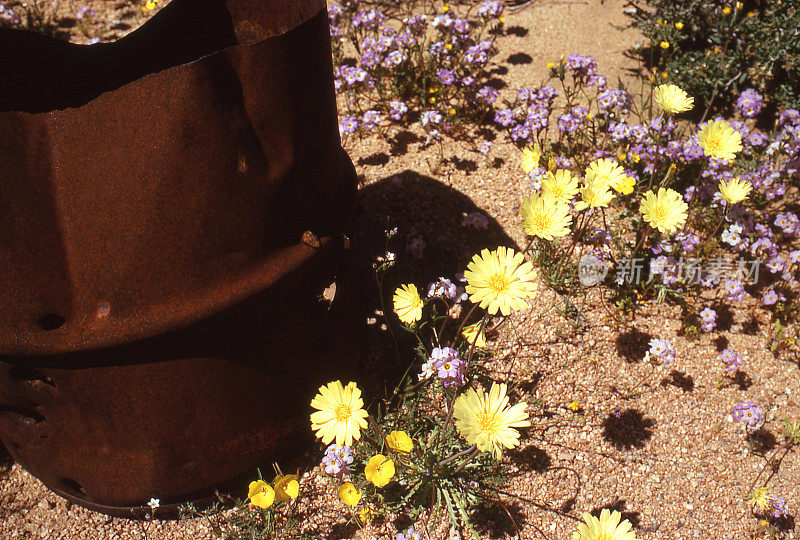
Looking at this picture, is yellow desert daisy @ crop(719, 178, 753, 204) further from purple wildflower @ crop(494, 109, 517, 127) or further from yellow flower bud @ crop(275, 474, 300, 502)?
yellow flower bud @ crop(275, 474, 300, 502)

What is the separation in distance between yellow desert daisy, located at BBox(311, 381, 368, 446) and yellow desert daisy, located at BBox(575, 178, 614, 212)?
119 cm

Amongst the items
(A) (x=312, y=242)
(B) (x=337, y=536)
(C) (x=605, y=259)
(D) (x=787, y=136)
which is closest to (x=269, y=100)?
(A) (x=312, y=242)

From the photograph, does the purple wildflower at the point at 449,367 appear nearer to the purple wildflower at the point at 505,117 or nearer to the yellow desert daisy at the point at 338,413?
the yellow desert daisy at the point at 338,413

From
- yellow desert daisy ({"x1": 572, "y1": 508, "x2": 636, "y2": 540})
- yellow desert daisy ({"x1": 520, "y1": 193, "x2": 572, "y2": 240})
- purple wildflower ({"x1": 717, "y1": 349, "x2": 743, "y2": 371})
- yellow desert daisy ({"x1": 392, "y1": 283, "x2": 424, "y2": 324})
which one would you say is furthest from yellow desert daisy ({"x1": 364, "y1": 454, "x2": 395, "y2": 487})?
purple wildflower ({"x1": 717, "y1": 349, "x2": 743, "y2": 371})

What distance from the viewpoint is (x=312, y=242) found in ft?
6.02

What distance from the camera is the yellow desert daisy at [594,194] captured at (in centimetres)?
235

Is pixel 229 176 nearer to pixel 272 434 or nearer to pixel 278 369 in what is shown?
pixel 278 369

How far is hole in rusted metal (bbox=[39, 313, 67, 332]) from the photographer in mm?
1626

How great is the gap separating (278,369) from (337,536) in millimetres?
770

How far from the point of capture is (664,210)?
8.16 feet

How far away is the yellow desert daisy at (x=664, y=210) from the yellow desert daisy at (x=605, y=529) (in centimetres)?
121

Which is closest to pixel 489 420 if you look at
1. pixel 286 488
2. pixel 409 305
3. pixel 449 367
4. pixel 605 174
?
pixel 449 367

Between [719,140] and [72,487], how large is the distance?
3060 mm

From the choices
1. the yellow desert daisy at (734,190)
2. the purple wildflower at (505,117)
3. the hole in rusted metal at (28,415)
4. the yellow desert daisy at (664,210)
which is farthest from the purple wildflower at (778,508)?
the hole in rusted metal at (28,415)
